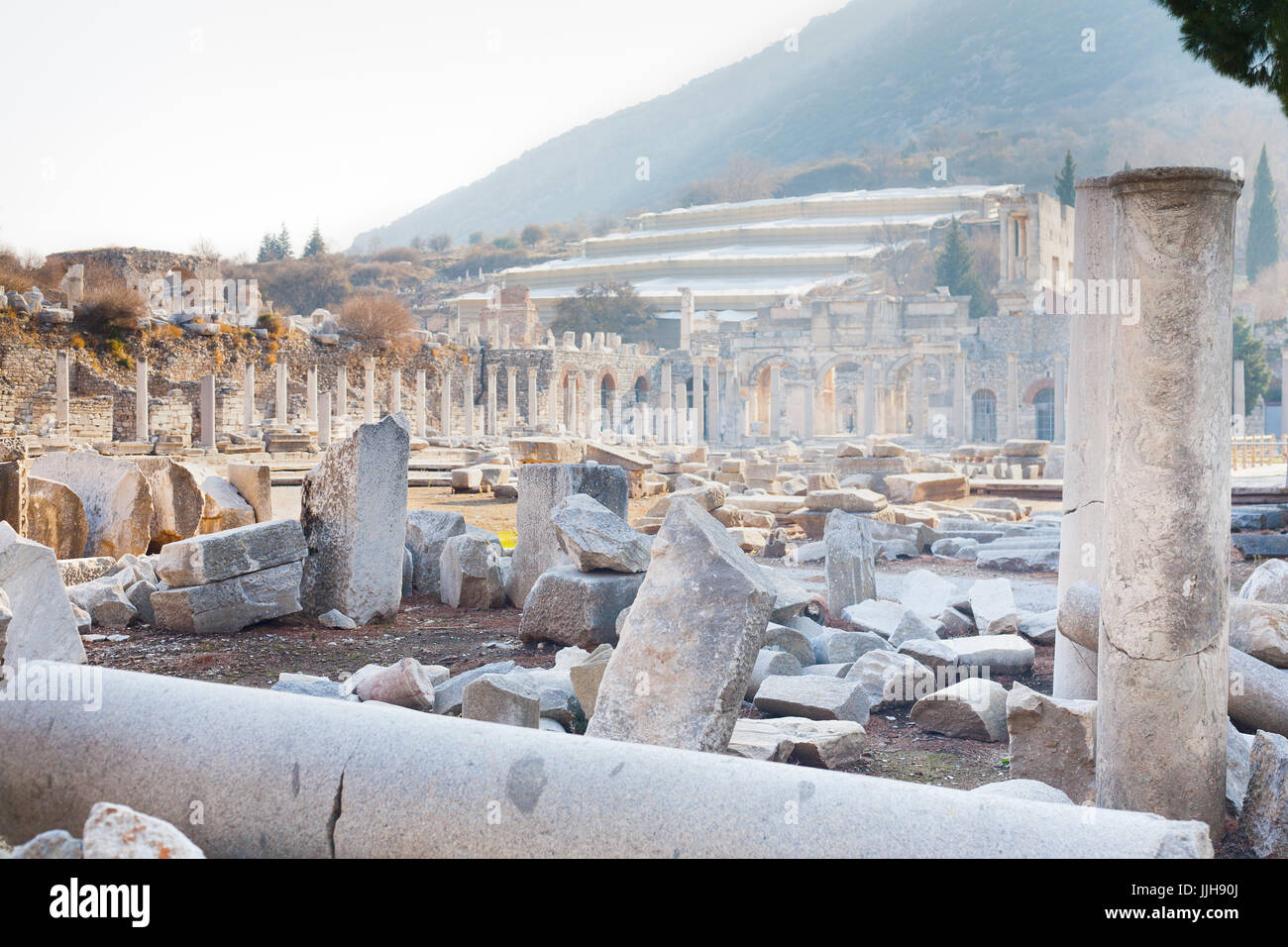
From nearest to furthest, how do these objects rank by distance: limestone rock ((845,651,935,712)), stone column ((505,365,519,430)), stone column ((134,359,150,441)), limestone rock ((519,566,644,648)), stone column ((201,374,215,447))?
limestone rock ((845,651,935,712)) < limestone rock ((519,566,644,648)) < stone column ((201,374,215,447)) < stone column ((134,359,150,441)) < stone column ((505,365,519,430))

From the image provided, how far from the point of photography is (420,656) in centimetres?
608

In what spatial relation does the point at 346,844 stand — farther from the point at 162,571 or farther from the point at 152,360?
the point at 152,360

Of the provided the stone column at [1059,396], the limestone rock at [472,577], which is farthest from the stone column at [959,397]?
the limestone rock at [472,577]

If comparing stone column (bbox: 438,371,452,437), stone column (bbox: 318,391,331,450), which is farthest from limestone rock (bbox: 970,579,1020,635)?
stone column (bbox: 438,371,452,437)

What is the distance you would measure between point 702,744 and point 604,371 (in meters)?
42.4

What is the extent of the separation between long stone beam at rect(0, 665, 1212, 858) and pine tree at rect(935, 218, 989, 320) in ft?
173

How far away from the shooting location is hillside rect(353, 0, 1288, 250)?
333 ft

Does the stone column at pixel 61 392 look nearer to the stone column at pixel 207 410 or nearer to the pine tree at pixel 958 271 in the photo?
the stone column at pixel 207 410

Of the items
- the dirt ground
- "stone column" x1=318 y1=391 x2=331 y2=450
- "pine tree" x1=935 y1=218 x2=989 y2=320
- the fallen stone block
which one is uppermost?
"pine tree" x1=935 y1=218 x2=989 y2=320

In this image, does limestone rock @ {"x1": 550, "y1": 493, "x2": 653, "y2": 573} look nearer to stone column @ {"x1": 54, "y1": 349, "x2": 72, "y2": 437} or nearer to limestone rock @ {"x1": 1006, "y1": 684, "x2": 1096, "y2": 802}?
limestone rock @ {"x1": 1006, "y1": 684, "x2": 1096, "y2": 802}

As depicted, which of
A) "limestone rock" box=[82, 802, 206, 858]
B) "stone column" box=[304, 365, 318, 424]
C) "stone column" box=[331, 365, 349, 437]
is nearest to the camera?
"limestone rock" box=[82, 802, 206, 858]

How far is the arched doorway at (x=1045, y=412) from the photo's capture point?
4147 cm

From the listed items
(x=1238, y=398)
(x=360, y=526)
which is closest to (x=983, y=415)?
(x=1238, y=398)
